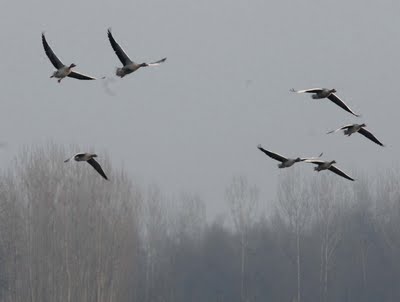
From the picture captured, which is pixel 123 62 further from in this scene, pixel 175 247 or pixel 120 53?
pixel 175 247

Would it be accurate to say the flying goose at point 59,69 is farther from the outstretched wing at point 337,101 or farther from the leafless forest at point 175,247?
the leafless forest at point 175,247

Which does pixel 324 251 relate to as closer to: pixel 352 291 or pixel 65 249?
pixel 352 291

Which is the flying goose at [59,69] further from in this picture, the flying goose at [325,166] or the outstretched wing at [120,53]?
the flying goose at [325,166]

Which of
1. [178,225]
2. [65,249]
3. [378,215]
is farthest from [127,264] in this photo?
[178,225]

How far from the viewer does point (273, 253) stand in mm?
63500

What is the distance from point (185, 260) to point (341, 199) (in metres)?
12.4

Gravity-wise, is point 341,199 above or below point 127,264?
above

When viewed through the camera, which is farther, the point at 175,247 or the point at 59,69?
the point at 175,247

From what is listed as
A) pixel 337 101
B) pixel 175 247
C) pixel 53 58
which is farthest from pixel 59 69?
pixel 175 247

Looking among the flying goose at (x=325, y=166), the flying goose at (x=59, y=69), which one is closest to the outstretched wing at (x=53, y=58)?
the flying goose at (x=59, y=69)

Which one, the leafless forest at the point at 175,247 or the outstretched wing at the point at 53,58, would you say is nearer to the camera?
the outstretched wing at the point at 53,58

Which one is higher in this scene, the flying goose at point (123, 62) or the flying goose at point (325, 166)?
the flying goose at point (123, 62)

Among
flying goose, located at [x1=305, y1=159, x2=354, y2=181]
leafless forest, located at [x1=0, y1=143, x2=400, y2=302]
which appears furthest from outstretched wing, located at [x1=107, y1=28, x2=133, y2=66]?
leafless forest, located at [x1=0, y1=143, x2=400, y2=302]

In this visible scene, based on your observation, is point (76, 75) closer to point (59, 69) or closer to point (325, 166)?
point (59, 69)
